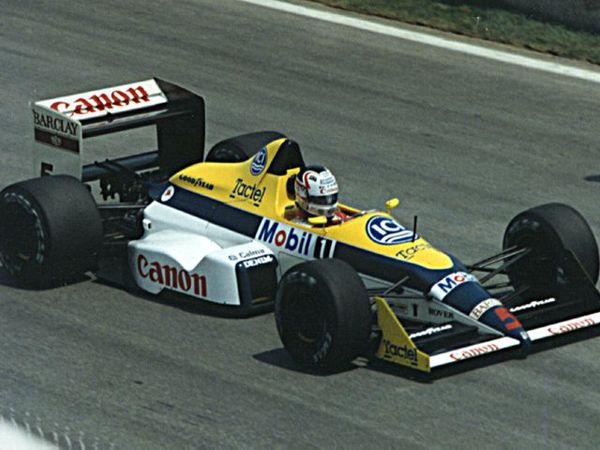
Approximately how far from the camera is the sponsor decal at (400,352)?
Result: 11.9 m

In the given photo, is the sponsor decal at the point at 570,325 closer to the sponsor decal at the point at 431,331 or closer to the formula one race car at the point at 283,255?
the formula one race car at the point at 283,255

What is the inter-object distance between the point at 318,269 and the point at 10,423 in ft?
8.31

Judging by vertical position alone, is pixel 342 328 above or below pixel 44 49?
above

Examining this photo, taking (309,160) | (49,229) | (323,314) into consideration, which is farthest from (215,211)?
(309,160)

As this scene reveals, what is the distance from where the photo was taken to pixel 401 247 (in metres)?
12.9

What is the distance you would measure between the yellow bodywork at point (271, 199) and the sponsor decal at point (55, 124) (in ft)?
3.52

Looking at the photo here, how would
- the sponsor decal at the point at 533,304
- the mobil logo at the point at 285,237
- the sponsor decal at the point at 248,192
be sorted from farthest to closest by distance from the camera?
the sponsor decal at the point at 248,192 → the mobil logo at the point at 285,237 → the sponsor decal at the point at 533,304

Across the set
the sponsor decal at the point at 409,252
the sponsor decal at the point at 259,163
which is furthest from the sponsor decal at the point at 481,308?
the sponsor decal at the point at 259,163

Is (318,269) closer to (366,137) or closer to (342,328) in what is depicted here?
(342,328)

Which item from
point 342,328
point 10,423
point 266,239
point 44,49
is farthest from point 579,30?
point 10,423

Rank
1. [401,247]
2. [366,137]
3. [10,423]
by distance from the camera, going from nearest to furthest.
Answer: [10,423], [401,247], [366,137]

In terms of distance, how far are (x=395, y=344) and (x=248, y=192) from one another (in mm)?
2522

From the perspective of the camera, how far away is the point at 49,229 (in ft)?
44.7

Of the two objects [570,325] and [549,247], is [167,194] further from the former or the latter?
[570,325]
